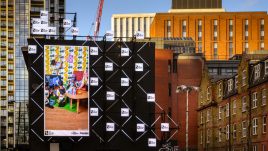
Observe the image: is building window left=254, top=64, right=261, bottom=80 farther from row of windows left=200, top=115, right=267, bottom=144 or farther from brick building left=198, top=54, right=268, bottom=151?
row of windows left=200, top=115, right=267, bottom=144

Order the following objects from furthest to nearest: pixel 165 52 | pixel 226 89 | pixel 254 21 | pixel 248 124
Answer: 1. pixel 254 21
2. pixel 165 52
3. pixel 226 89
4. pixel 248 124

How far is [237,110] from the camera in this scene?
80.6 metres

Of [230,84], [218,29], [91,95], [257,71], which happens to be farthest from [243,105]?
[218,29]

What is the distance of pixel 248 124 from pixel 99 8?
2699 inches

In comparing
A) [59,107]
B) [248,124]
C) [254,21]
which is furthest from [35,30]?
[254,21]

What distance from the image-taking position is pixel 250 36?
649 ft

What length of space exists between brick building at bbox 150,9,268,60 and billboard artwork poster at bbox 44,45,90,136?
12594 centimetres

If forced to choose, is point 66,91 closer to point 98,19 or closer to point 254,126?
point 254,126

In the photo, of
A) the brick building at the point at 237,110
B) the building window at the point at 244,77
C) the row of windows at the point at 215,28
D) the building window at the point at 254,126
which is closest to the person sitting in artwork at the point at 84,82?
the brick building at the point at 237,110

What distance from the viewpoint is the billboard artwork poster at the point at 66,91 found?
2530 inches

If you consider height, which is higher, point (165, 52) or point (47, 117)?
point (165, 52)

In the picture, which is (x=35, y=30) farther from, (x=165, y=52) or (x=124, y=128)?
(x=165, y=52)

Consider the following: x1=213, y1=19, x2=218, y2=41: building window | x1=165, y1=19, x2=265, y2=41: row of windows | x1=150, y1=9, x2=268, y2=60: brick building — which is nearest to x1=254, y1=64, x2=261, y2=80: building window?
x1=150, y1=9, x2=268, y2=60: brick building

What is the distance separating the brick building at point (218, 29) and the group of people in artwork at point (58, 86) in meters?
127
